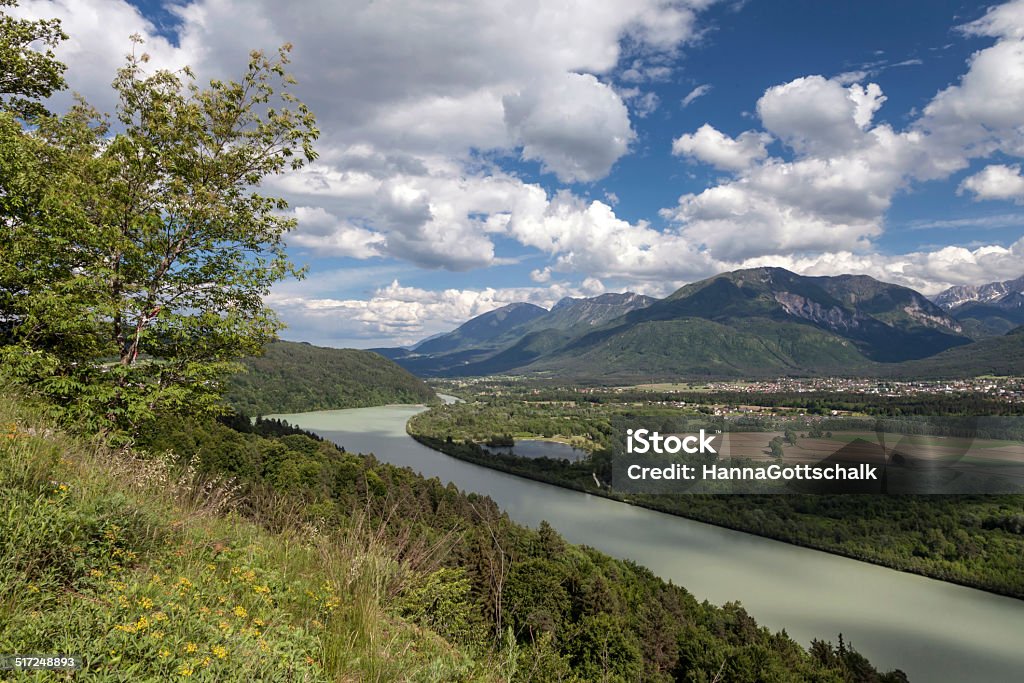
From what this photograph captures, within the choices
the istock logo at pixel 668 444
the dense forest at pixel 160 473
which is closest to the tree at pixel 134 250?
the dense forest at pixel 160 473

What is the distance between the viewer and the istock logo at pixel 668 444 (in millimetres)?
71125

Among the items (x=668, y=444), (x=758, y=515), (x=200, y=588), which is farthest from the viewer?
(x=668, y=444)

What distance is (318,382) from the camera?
150625 mm

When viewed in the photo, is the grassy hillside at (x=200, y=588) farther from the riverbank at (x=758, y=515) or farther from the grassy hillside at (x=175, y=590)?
the riverbank at (x=758, y=515)

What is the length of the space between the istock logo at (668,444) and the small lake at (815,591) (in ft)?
51.3

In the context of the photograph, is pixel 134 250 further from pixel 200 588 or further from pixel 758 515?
pixel 758 515

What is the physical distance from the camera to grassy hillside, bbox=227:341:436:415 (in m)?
128

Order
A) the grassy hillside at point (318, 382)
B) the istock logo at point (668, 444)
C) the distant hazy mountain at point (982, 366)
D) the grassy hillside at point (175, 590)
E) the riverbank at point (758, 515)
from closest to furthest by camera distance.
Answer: the grassy hillside at point (175, 590) < the riverbank at point (758, 515) < the istock logo at point (668, 444) < the grassy hillside at point (318, 382) < the distant hazy mountain at point (982, 366)

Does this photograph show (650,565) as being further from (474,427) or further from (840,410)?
(840,410)

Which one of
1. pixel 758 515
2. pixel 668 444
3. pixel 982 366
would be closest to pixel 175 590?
pixel 758 515

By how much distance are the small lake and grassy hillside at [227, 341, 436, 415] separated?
8890 cm

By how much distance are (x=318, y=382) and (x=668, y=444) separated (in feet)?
361

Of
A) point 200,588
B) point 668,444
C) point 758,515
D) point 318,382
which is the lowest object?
point 758,515

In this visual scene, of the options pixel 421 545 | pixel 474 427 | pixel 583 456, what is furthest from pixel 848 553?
pixel 474 427
